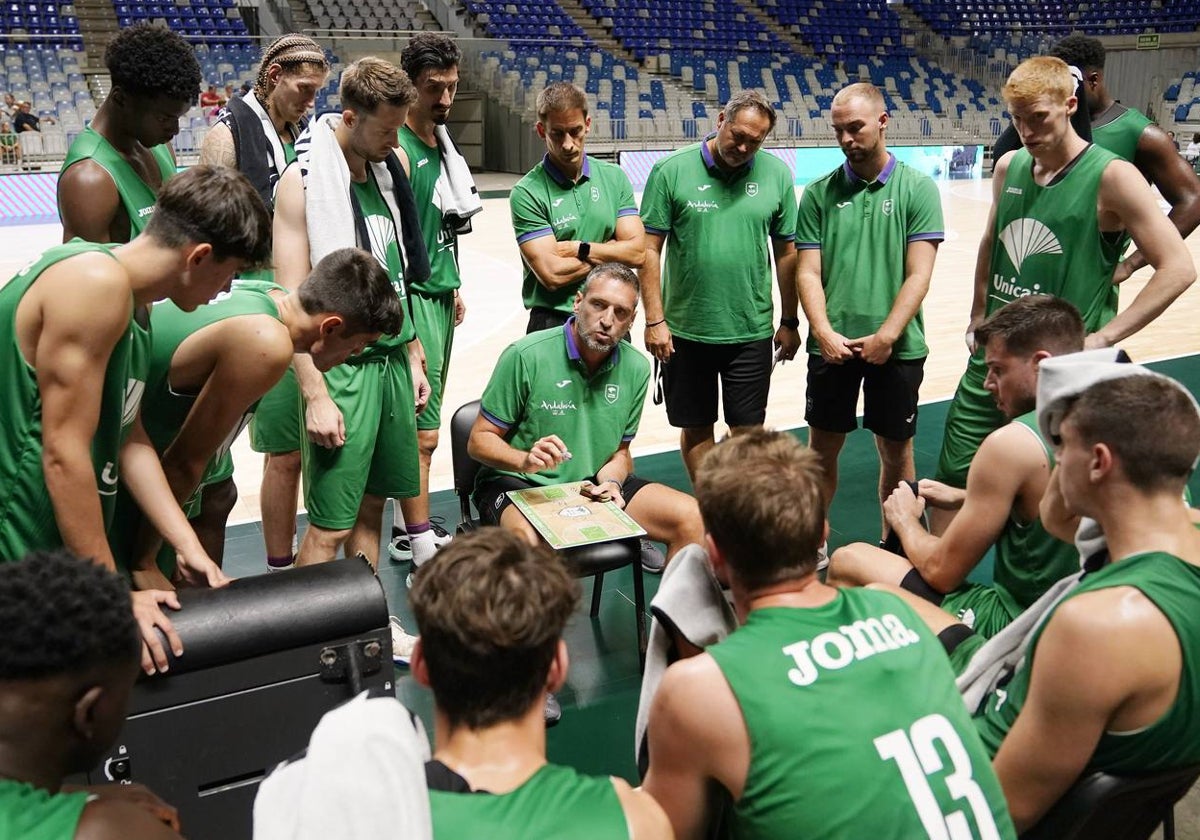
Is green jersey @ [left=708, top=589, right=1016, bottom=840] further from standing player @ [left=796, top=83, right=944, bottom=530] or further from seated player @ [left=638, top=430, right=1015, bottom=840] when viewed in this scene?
standing player @ [left=796, top=83, right=944, bottom=530]

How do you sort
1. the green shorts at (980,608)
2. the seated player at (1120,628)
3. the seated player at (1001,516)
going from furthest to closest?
the green shorts at (980,608), the seated player at (1001,516), the seated player at (1120,628)

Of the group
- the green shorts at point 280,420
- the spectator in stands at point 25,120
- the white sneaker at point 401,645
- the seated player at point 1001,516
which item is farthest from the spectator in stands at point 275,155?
the spectator in stands at point 25,120

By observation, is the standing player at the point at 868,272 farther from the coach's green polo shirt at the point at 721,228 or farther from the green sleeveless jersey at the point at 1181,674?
the green sleeveless jersey at the point at 1181,674

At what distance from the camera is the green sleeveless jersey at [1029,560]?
8.13 ft

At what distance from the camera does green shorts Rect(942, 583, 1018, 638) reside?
2.56 metres

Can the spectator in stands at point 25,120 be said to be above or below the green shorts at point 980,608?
below

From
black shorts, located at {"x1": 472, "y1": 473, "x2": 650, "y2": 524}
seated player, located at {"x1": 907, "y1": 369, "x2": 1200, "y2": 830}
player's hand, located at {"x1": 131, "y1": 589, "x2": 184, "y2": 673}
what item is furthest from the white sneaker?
seated player, located at {"x1": 907, "y1": 369, "x2": 1200, "y2": 830}

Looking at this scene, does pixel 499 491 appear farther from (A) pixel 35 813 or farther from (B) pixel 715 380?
(A) pixel 35 813

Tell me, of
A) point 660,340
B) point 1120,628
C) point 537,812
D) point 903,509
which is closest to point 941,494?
point 903,509

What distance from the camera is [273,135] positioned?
3.96 metres

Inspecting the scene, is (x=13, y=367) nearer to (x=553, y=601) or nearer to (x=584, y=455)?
(x=553, y=601)

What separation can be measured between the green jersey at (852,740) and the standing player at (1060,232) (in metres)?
2.10

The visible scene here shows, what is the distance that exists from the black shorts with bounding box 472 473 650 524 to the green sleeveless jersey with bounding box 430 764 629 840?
2089mm

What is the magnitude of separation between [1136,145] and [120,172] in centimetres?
374
